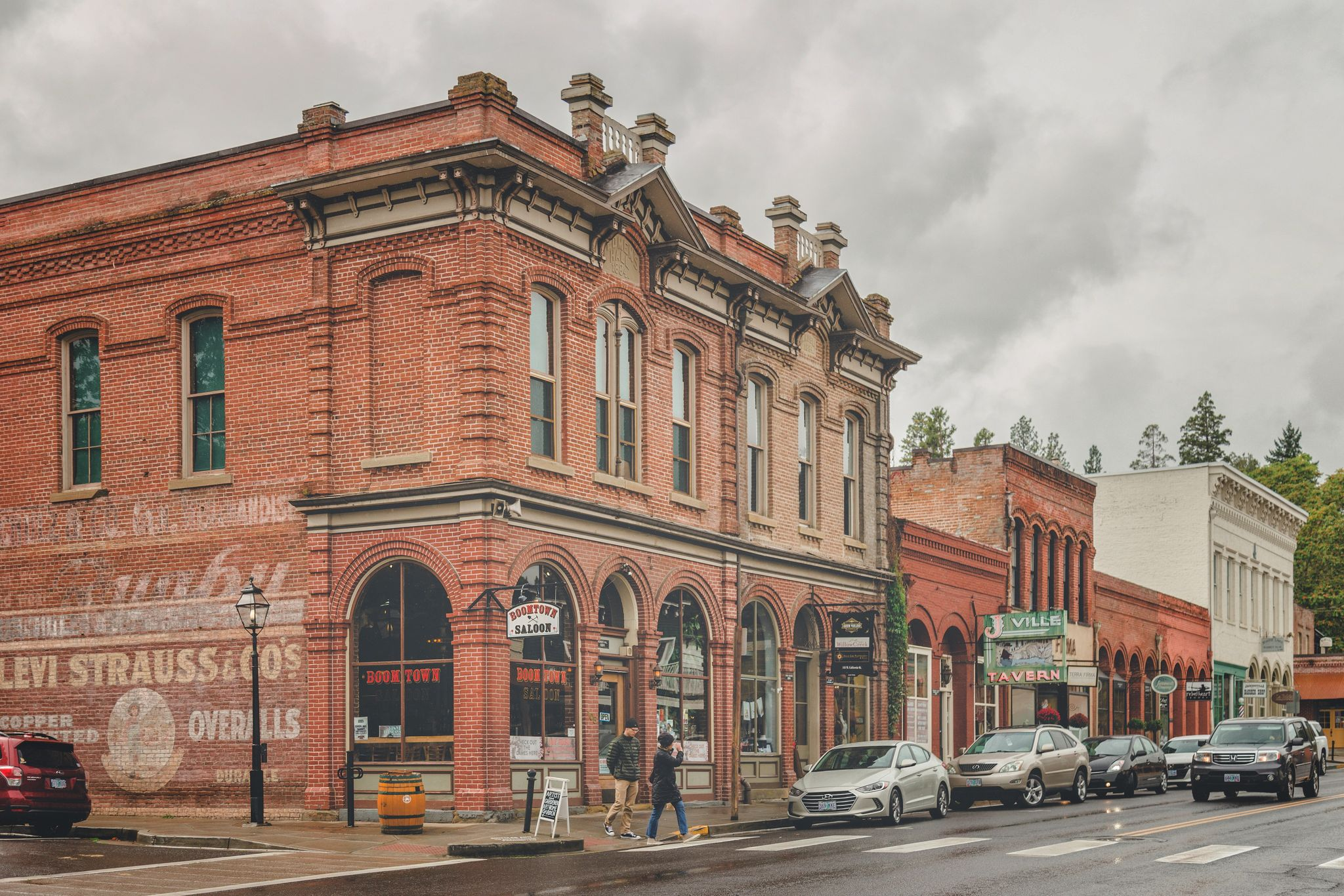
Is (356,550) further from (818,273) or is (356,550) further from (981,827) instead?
(818,273)

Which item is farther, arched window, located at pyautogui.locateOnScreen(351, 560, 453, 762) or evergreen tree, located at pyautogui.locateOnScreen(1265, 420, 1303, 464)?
evergreen tree, located at pyautogui.locateOnScreen(1265, 420, 1303, 464)

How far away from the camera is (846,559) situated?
34625 millimetres

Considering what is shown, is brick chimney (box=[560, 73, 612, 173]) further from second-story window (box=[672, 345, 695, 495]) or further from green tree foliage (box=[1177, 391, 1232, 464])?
green tree foliage (box=[1177, 391, 1232, 464])

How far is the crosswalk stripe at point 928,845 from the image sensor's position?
754 inches

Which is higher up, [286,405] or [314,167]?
[314,167]

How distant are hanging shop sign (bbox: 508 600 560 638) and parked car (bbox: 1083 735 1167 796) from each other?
48.4 feet

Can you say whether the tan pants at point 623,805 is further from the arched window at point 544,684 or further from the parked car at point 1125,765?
the parked car at point 1125,765

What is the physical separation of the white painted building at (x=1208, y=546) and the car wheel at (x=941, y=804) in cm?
3463

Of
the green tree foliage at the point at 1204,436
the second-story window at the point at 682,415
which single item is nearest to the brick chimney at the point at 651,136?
the second-story window at the point at 682,415

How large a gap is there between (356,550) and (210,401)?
13.6ft

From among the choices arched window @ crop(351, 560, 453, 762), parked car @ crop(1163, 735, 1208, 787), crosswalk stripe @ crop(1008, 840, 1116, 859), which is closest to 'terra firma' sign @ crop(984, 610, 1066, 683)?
parked car @ crop(1163, 735, 1208, 787)

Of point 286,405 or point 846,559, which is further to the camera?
point 846,559

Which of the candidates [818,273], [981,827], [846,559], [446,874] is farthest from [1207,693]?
[446,874]

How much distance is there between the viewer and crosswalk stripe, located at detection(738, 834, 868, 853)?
19.6 meters
